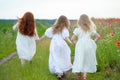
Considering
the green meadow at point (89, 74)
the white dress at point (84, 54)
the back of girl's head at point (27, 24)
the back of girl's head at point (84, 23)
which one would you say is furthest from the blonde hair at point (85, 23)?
the back of girl's head at point (27, 24)

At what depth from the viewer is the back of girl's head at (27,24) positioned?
17719mm

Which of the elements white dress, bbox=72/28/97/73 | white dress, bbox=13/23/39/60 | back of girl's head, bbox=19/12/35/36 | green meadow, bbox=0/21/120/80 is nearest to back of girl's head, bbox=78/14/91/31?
white dress, bbox=72/28/97/73

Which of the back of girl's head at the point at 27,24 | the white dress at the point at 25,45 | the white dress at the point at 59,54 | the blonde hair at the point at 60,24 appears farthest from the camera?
the white dress at the point at 25,45

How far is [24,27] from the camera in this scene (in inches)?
699

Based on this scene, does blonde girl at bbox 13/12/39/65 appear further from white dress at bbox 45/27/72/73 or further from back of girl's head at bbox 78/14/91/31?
back of girl's head at bbox 78/14/91/31

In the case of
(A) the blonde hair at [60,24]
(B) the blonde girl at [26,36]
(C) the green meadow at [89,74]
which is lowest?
(C) the green meadow at [89,74]

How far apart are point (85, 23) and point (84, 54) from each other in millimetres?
913

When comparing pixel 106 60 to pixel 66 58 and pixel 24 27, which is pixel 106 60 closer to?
pixel 66 58

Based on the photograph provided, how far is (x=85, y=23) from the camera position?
51.0 feet

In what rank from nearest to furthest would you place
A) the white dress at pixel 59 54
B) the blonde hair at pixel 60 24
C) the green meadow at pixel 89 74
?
the green meadow at pixel 89 74 < the white dress at pixel 59 54 < the blonde hair at pixel 60 24

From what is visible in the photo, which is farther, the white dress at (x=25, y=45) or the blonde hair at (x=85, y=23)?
the white dress at (x=25, y=45)

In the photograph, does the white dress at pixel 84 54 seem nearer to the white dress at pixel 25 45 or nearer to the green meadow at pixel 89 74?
the green meadow at pixel 89 74

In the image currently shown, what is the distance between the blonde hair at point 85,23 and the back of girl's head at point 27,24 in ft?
8.57

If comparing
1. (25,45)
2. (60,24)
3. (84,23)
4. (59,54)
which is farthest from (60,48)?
(25,45)
